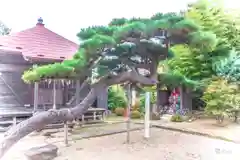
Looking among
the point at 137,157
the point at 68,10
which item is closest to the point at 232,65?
the point at 137,157

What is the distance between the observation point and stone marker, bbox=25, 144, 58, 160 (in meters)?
2.38

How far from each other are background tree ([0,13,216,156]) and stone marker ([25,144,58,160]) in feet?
1.51

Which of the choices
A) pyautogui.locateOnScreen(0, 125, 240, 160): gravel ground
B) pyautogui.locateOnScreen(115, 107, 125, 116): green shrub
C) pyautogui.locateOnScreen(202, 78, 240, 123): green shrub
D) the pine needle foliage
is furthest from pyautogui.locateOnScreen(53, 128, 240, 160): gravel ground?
pyautogui.locateOnScreen(115, 107, 125, 116): green shrub

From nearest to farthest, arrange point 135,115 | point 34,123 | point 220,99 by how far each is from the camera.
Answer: point 34,123, point 220,99, point 135,115

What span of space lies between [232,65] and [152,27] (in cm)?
365

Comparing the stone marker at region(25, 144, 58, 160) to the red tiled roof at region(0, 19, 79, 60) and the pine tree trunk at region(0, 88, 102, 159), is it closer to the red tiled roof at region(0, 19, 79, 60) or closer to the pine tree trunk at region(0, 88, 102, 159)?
the pine tree trunk at region(0, 88, 102, 159)

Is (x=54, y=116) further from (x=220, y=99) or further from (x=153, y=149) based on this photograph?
(x=220, y=99)

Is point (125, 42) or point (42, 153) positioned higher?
point (125, 42)

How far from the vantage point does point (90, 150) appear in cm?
297

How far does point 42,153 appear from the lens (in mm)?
2482

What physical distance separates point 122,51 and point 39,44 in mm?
2329

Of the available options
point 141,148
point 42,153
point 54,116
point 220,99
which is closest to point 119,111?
point 220,99

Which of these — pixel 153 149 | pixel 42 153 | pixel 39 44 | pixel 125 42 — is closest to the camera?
pixel 42 153

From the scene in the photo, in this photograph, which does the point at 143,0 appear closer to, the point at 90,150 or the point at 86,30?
the point at 86,30
